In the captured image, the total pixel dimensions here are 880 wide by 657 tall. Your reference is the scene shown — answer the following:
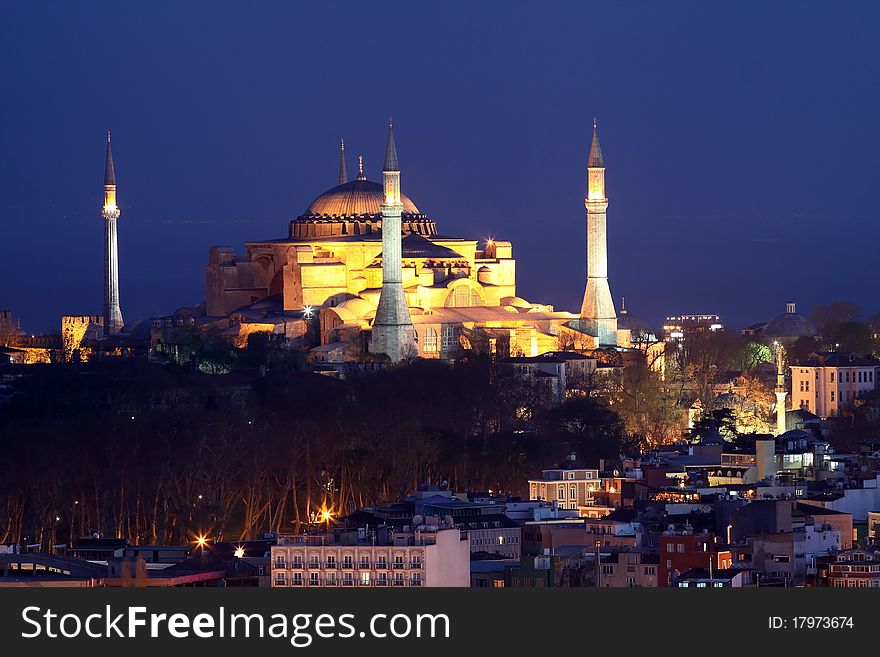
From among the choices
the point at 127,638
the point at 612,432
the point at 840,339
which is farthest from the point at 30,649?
the point at 840,339

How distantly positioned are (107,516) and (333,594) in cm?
2070

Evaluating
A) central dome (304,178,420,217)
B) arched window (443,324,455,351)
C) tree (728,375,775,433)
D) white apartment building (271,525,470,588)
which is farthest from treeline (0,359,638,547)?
central dome (304,178,420,217)

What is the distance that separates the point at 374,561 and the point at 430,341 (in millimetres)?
44576

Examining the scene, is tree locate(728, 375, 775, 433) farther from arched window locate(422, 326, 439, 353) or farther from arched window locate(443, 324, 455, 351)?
arched window locate(422, 326, 439, 353)

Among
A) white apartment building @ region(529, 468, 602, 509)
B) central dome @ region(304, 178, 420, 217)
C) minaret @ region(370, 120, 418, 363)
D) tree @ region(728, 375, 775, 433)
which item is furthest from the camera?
central dome @ region(304, 178, 420, 217)

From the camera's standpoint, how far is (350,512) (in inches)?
3305

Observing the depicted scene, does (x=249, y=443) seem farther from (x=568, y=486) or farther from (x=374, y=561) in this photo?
(x=374, y=561)

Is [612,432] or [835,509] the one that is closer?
[835,509]

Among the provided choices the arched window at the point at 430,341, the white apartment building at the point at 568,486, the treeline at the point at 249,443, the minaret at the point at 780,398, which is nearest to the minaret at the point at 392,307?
the arched window at the point at 430,341

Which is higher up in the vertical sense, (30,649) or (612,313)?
(612,313)

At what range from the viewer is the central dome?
126m

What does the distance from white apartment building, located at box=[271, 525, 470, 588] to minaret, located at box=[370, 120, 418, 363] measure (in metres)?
39.9

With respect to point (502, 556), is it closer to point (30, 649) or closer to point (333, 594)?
point (333, 594)

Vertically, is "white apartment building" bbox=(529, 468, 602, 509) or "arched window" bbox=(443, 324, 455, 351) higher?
"arched window" bbox=(443, 324, 455, 351)
